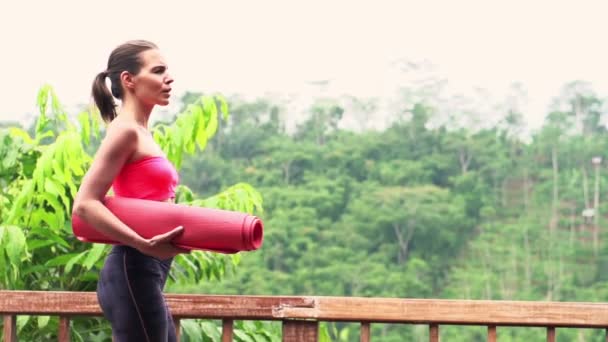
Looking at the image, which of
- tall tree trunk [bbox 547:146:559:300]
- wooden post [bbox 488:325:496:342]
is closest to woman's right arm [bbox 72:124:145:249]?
wooden post [bbox 488:325:496:342]

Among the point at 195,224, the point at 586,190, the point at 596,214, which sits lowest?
the point at 195,224

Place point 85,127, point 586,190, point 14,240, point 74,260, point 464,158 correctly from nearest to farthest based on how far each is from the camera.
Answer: point 14,240
point 74,260
point 85,127
point 586,190
point 464,158

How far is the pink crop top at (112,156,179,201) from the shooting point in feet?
5.04

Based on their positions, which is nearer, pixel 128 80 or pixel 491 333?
pixel 128 80

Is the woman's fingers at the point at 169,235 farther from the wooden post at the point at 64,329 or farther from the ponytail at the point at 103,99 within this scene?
the wooden post at the point at 64,329

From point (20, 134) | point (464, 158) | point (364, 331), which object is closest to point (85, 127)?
point (20, 134)

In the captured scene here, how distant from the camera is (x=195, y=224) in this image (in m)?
1.49

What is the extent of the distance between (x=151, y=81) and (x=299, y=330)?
2.33 feet

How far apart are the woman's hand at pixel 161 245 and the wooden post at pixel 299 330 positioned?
0.60 m

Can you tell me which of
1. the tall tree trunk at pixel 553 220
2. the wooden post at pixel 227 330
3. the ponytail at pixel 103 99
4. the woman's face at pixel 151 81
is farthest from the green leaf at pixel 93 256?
the tall tree trunk at pixel 553 220

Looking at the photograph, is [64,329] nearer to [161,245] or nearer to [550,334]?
[161,245]

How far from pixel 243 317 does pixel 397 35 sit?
139 feet

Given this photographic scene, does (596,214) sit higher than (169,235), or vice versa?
(596,214)

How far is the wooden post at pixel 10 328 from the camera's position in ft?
6.82
